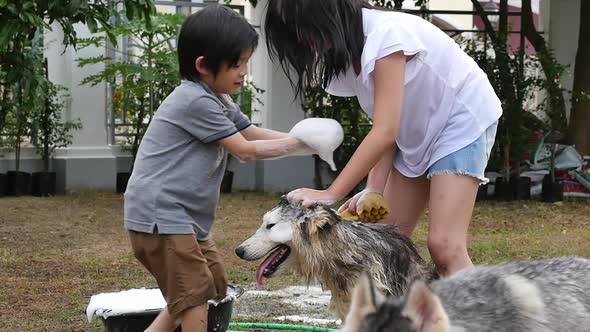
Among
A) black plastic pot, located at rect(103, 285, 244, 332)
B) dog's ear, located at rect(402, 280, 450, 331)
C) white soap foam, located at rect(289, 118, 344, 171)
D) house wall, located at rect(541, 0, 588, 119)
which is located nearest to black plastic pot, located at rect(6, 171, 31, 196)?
house wall, located at rect(541, 0, 588, 119)

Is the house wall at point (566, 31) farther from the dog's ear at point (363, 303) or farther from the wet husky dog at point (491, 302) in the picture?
the dog's ear at point (363, 303)

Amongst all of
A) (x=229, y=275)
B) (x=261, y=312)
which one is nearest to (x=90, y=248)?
(x=229, y=275)

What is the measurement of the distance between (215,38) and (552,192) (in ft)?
27.7

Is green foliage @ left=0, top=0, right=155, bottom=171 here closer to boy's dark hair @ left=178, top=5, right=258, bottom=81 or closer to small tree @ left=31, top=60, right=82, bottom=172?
small tree @ left=31, top=60, right=82, bottom=172

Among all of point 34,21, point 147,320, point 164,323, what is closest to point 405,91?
point 164,323

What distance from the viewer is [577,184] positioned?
40.5 ft

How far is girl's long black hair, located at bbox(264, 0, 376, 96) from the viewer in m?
3.91

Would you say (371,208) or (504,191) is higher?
(371,208)

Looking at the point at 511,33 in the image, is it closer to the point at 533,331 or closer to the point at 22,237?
the point at 22,237

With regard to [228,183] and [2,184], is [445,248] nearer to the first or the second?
[228,183]

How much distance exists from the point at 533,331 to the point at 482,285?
0.64 ft

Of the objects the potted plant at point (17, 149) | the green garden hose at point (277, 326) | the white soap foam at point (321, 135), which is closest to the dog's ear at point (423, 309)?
the white soap foam at point (321, 135)

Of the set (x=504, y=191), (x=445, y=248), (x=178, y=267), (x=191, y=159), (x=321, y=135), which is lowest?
(x=504, y=191)

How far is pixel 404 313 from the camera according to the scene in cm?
232
